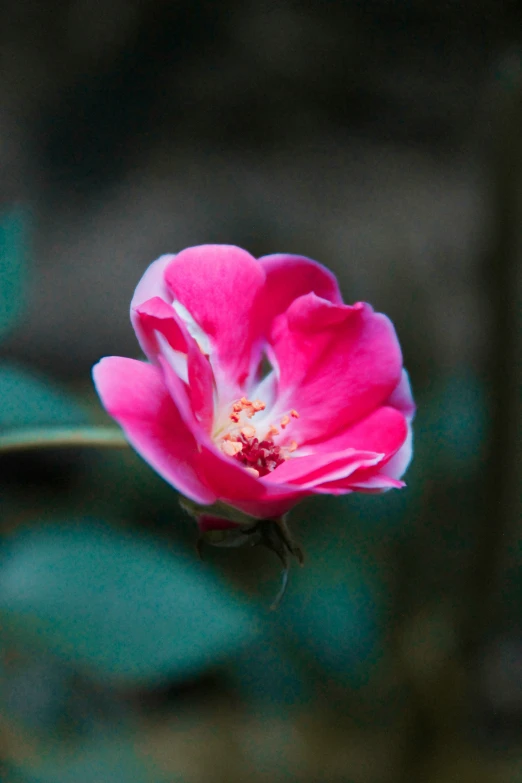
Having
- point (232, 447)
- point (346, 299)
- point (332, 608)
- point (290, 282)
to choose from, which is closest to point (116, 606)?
point (232, 447)

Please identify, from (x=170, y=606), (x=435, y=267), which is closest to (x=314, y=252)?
(x=435, y=267)

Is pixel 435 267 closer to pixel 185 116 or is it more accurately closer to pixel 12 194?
pixel 185 116

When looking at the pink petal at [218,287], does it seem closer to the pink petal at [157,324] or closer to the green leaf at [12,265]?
the pink petal at [157,324]

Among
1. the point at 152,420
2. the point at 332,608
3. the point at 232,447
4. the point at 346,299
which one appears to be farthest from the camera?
the point at 346,299

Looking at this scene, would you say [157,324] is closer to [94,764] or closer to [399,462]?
[399,462]

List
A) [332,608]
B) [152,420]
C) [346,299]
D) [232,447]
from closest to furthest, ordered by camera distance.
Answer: [152,420]
[232,447]
[332,608]
[346,299]

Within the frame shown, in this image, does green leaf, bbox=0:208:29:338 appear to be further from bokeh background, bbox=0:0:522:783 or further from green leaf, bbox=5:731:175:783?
green leaf, bbox=5:731:175:783
